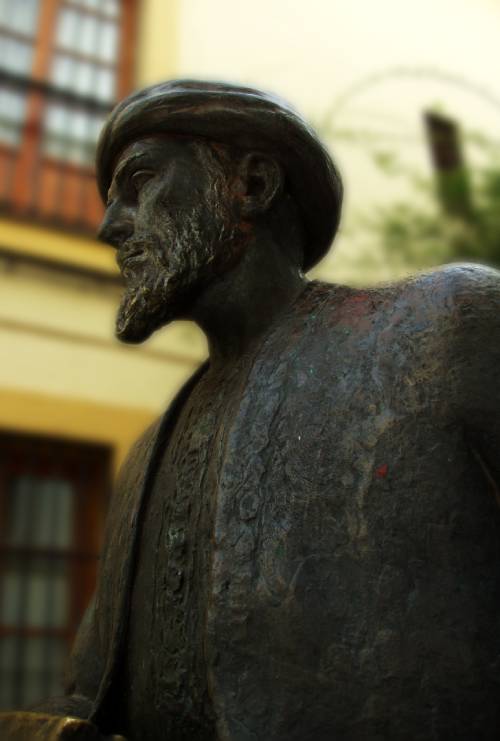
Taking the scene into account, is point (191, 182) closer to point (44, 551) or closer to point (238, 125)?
point (238, 125)

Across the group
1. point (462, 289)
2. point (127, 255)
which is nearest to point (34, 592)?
point (127, 255)

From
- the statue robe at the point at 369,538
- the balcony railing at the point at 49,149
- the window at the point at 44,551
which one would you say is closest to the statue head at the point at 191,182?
the statue robe at the point at 369,538

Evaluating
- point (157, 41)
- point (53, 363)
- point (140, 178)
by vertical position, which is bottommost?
point (53, 363)

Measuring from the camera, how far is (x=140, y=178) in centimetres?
133

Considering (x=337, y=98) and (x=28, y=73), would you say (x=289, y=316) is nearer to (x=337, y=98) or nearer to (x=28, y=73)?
(x=28, y=73)

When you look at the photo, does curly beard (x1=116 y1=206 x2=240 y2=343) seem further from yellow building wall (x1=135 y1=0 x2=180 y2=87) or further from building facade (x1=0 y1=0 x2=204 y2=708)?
yellow building wall (x1=135 y1=0 x2=180 y2=87)

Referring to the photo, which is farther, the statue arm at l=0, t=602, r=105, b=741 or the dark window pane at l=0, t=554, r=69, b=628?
the dark window pane at l=0, t=554, r=69, b=628

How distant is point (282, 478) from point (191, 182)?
19.3 inches

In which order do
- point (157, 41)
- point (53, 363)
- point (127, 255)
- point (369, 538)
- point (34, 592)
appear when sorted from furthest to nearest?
1. point (157, 41)
2. point (53, 363)
3. point (34, 592)
4. point (127, 255)
5. point (369, 538)

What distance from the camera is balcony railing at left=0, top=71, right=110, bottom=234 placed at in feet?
19.0

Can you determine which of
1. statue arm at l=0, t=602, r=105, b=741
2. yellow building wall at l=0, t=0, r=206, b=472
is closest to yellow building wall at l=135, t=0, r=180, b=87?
yellow building wall at l=0, t=0, r=206, b=472

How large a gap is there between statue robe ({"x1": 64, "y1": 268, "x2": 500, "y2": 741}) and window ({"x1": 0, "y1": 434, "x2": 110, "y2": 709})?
150 inches

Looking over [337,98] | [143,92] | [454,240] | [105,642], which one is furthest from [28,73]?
[105,642]

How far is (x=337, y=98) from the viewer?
702cm
